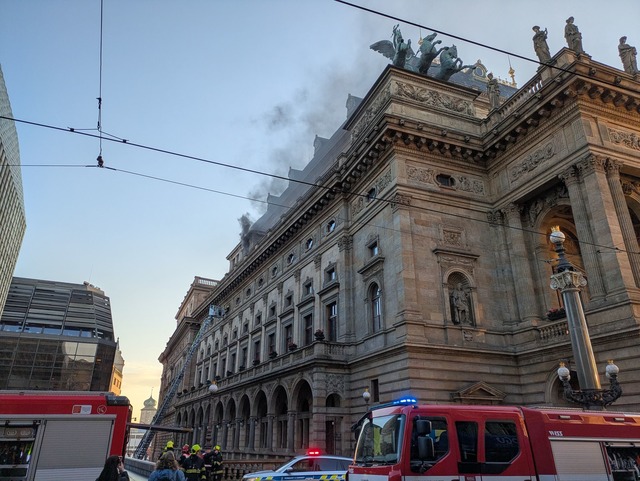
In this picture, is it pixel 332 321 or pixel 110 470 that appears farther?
pixel 332 321

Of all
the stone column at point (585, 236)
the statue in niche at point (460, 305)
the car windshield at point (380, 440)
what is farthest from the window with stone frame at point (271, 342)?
the car windshield at point (380, 440)

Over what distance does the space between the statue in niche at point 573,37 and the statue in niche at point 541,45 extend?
1.10 metres

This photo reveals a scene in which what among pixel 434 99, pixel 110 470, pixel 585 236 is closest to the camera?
pixel 110 470

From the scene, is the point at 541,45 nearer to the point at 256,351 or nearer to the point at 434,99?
the point at 434,99

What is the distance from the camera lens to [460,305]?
2295 centimetres

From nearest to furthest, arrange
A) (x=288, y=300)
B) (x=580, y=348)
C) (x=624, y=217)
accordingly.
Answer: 1. (x=580, y=348)
2. (x=624, y=217)
3. (x=288, y=300)

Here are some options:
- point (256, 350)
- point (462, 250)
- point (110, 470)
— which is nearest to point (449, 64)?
point (462, 250)

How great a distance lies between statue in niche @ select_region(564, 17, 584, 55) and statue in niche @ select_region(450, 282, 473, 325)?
41.0ft

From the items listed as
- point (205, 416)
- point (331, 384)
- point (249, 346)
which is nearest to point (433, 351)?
point (331, 384)

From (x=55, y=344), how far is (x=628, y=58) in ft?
196

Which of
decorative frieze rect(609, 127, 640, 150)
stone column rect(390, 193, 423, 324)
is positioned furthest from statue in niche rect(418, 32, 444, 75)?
decorative frieze rect(609, 127, 640, 150)

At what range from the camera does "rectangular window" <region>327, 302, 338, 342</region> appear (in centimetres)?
2820

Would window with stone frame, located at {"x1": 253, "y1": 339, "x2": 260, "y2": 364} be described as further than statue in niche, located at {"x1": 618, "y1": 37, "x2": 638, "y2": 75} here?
Yes

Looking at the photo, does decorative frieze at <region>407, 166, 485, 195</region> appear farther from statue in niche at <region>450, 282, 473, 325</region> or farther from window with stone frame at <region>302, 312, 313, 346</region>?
window with stone frame at <region>302, 312, 313, 346</region>
